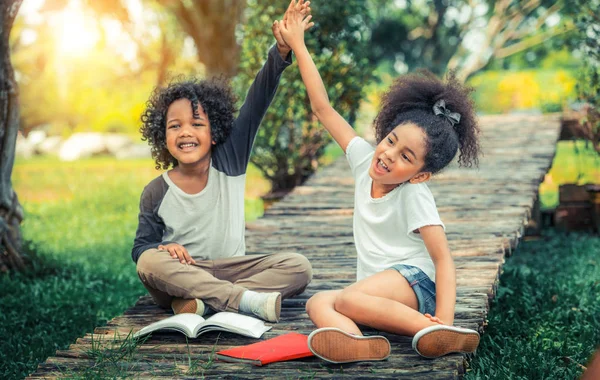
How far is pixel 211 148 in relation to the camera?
13.5 feet

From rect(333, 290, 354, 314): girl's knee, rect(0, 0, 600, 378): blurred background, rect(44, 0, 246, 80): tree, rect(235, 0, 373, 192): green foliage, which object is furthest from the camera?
rect(44, 0, 246, 80): tree

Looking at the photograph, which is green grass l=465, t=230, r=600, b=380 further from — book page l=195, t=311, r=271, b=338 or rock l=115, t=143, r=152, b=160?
rock l=115, t=143, r=152, b=160

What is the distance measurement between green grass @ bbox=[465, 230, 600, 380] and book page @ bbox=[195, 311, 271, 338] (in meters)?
0.94

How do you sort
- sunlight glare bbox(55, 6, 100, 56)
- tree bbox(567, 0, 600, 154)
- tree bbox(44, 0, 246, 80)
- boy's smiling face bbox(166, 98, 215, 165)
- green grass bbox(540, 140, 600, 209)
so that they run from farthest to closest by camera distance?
sunlight glare bbox(55, 6, 100, 56) < tree bbox(44, 0, 246, 80) < green grass bbox(540, 140, 600, 209) < tree bbox(567, 0, 600, 154) < boy's smiling face bbox(166, 98, 215, 165)

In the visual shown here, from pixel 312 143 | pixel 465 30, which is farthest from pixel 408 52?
pixel 312 143

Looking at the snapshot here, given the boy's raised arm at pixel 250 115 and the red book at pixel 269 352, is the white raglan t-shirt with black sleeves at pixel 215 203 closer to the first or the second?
the boy's raised arm at pixel 250 115

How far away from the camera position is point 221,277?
13.1 ft

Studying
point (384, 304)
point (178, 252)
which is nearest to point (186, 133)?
point (178, 252)

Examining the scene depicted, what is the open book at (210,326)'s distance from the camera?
342cm

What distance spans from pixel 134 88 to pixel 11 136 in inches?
811

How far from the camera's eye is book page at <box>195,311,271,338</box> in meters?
3.42

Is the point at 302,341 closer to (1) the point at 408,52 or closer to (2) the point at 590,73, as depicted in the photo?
(2) the point at 590,73

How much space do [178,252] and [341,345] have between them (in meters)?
1.11

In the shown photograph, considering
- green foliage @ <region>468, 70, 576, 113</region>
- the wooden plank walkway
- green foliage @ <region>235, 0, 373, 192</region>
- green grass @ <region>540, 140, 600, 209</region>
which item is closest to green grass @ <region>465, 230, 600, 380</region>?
the wooden plank walkway
